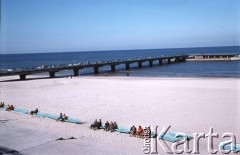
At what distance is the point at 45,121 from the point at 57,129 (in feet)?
6.77

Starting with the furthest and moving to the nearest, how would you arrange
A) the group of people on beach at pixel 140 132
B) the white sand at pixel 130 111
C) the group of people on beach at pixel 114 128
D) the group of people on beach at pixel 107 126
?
the group of people on beach at pixel 107 126
the white sand at pixel 130 111
the group of people on beach at pixel 114 128
the group of people on beach at pixel 140 132

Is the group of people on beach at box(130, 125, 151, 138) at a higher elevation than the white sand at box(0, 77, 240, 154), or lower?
higher

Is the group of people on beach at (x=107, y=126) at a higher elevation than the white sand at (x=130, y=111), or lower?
higher

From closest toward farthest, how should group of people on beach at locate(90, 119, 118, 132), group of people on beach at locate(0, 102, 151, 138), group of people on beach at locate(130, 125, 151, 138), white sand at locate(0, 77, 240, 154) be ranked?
group of people on beach at locate(130, 125, 151, 138), group of people on beach at locate(0, 102, 151, 138), white sand at locate(0, 77, 240, 154), group of people on beach at locate(90, 119, 118, 132)

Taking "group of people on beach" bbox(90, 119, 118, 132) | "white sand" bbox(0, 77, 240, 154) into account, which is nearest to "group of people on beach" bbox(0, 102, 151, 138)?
"group of people on beach" bbox(90, 119, 118, 132)

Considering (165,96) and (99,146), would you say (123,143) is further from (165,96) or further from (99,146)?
(165,96)

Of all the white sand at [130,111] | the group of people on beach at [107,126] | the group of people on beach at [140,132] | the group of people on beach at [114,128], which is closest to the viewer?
the group of people on beach at [140,132]

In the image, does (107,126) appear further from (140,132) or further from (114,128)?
(140,132)

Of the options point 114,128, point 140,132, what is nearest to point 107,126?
point 114,128

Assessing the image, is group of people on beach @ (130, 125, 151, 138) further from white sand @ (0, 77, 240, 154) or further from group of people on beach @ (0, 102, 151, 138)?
white sand @ (0, 77, 240, 154)

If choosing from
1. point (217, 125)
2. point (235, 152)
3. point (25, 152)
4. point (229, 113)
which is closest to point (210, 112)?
point (229, 113)

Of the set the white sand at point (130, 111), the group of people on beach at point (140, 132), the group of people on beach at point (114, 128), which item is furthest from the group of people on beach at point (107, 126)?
the group of people on beach at point (140, 132)

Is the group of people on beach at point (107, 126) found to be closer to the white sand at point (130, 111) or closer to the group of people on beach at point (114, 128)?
the group of people on beach at point (114, 128)

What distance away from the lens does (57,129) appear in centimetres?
1444
